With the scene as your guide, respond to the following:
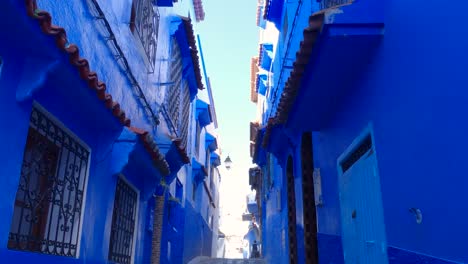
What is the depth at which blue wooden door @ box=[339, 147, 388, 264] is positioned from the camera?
434 cm

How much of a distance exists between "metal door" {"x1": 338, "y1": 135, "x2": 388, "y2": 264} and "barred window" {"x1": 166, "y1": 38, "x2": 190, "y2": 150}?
6341mm

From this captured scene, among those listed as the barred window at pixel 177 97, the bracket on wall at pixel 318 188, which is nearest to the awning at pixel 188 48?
the barred window at pixel 177 97

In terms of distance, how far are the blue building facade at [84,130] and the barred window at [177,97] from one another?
0.45 m

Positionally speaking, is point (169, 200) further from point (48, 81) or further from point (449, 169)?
point (449, 169)

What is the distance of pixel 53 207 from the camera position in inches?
187

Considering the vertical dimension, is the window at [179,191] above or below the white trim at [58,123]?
above

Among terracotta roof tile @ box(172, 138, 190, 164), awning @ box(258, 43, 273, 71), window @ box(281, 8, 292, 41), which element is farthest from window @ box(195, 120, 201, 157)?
terracotta roof tile @ box(172, 138, 190, 164)

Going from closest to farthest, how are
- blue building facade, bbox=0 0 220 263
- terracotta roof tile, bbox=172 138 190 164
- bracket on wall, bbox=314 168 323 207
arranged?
blue building facade, bbox=0 0 220 263, bracket on wall, bbox=314 168 323 207, terracotta roof tile, bbox=172 138 190 164

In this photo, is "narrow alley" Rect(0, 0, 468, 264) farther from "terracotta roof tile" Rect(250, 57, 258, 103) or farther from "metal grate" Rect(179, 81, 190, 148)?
"terracotta roof tile" Rect(250, 57, 258, 103)

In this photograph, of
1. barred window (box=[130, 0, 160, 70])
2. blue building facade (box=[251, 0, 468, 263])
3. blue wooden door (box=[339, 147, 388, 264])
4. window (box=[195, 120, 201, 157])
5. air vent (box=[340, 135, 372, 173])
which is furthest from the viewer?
window (box=[195, 120, 201, 157])

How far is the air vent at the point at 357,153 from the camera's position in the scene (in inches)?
188

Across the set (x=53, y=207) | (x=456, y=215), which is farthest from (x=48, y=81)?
(x=456, y=215)

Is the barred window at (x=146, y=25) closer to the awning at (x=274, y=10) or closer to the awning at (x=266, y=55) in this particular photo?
the awning at (x=274, y=10)

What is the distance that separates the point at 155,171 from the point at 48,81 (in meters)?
3.77
